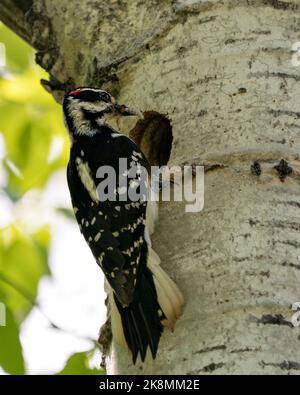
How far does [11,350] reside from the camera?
3.76m

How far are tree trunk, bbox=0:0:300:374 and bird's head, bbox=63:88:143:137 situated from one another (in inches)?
2.5

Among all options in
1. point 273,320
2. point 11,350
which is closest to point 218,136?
point 273,320

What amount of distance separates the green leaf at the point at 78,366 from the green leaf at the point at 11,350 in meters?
0.38

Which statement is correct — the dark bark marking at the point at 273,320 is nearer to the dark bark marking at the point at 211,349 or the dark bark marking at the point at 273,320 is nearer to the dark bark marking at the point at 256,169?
the dark bark marking at the point at 211,349

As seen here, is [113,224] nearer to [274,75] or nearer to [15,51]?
[274,75]

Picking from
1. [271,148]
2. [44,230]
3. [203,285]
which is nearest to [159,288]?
[203,285]

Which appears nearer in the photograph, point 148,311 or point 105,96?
point 148,311

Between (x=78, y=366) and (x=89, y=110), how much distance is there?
56.4 inches

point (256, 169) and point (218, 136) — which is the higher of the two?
point (218, 136)

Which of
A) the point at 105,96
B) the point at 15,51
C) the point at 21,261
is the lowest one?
the point at 21,261

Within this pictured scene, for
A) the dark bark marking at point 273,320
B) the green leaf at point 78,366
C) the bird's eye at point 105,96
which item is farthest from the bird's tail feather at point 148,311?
the bird's eye at point 105,96

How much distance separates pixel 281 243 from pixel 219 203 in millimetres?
335

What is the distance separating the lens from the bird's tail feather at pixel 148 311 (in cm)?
335
